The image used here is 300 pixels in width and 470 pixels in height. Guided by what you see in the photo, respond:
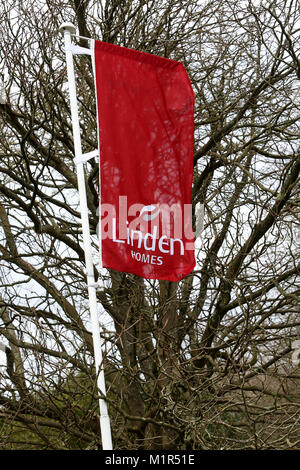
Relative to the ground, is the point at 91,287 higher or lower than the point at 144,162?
lower

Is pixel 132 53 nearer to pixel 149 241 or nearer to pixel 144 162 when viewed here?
pixel 144 162

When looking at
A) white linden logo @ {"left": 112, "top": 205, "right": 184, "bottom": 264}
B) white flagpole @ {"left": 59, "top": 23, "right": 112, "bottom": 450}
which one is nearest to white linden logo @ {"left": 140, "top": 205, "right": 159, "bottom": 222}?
white linden logo @ {"left": 112, "top": 205, "right": 184, "bottom": 264}

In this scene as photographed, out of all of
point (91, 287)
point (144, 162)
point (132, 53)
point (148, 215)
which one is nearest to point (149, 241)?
point (148, 215)

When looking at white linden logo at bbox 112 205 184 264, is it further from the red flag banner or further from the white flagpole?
the white flagpole

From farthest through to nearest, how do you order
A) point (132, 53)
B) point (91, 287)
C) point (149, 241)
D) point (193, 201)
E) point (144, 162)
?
point (193, 201) < point (132, 53) < point (144, 162) < point (149, 241) < point (91, 287)

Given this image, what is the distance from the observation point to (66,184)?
1047cm

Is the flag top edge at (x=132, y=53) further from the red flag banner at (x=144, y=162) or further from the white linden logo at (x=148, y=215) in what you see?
the white linden logo at (x=148, y=215)

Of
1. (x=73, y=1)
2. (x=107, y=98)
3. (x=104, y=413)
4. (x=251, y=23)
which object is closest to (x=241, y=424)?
(x=104, y=413)

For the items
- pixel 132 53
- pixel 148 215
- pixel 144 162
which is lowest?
pixel 148 215

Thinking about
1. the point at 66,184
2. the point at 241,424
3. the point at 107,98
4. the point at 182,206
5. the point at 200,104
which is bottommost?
the point at 241,424

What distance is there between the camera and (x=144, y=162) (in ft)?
19.5

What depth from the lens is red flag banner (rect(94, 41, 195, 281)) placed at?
5.54m

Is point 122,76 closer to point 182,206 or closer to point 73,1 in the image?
point 182,206

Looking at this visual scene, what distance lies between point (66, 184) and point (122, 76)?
184 inches
